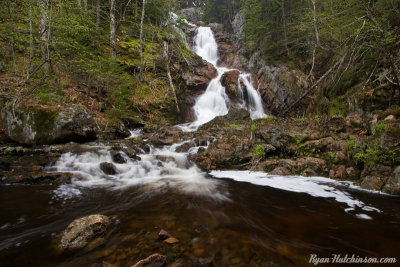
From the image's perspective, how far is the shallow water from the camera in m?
2.38

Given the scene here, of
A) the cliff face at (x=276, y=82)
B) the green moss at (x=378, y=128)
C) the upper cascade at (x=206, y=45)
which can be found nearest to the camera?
the green moss at (x=378, y=128)

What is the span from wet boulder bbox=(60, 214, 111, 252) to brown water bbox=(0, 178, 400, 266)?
121mm

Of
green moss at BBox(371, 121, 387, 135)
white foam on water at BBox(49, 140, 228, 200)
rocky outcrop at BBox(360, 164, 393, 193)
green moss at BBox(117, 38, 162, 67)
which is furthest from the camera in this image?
green moss at BBox(117, 38, 162, 67)

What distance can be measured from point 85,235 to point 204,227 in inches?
63.0

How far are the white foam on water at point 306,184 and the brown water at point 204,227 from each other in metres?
0.25

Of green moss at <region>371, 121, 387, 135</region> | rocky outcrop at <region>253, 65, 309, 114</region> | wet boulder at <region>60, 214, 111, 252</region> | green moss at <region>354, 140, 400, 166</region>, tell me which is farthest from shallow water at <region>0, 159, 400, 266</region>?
rocky outcrop at <region>253, 65, 309, 114</region>

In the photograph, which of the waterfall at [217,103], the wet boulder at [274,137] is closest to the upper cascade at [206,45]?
the waterfall at [217,103]

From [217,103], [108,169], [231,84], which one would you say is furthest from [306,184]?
[231,84]

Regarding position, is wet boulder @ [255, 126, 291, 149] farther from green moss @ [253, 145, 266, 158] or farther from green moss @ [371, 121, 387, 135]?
green moss @ [371, 121, 387, 135]

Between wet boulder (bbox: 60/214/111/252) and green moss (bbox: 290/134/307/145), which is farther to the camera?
green moss (bbox: 290/134/307/145)

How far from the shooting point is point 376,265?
2184 millimetres

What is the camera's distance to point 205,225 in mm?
3113

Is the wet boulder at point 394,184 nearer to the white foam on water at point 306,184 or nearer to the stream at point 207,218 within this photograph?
the stream at point 207,218

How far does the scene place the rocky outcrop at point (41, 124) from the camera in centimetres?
758
